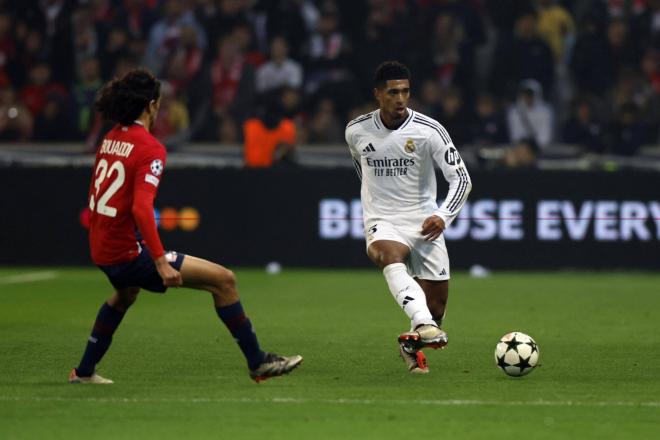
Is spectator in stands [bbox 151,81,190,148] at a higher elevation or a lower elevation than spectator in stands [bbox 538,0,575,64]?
lower

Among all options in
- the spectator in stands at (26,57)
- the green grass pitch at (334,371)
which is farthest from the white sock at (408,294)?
the spectator in stands at (26,57)

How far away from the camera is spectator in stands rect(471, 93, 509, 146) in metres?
19.4

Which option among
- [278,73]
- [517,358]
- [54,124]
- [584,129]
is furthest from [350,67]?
[517,358]

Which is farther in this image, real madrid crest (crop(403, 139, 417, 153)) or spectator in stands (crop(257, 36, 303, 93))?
spectator in stands (crop(257, 36, 303, 93))

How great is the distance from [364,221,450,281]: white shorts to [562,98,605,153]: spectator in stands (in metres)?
10.2

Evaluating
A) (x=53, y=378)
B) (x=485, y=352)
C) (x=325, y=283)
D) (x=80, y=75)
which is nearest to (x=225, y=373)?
(x=53, y=378)

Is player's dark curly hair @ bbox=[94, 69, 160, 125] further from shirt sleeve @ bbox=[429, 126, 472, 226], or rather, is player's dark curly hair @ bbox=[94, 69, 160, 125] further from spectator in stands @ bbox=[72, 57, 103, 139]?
spectator in stands @ bbox=[72, 57, 103, 139]

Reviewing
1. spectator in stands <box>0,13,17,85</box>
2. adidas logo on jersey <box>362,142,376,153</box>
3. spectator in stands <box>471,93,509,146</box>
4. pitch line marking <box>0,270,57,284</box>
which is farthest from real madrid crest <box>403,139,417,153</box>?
spectator in stands <box>0,13,17,85</box>

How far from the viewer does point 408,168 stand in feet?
31.3

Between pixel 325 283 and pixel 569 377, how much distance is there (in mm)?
8097

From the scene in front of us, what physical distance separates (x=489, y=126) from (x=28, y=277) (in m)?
6.92

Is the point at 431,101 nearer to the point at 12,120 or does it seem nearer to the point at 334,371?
the point at 12,120

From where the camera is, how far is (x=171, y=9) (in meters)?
21.1

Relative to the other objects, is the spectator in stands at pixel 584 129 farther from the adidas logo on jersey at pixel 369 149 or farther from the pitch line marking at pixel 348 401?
the pitch line marking at pixel 348 401
